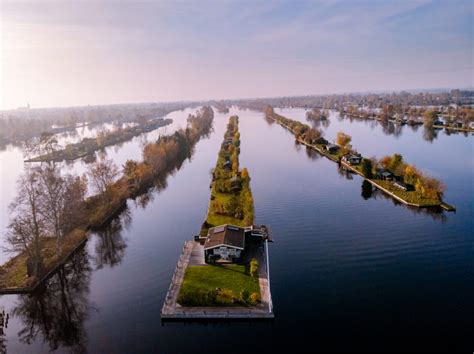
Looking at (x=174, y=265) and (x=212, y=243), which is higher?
(x=212, y=243)

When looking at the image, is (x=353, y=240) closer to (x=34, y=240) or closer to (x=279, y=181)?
(x=279, y=181)

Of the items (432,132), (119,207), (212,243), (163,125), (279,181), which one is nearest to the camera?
(212,243)

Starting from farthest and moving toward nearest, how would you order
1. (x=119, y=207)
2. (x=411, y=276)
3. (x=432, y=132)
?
(x=432, y=132)
(x=119, y=207)
(x=411, y=276)

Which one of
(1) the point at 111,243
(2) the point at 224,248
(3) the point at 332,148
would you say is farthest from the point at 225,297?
(3) the point at 332,148

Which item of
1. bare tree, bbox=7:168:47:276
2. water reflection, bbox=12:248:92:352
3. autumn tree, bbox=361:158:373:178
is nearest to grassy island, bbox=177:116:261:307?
water reflection, bbox=12:248:92:352

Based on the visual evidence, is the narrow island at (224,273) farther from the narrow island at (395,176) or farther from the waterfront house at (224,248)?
the narrow island at (395,176)

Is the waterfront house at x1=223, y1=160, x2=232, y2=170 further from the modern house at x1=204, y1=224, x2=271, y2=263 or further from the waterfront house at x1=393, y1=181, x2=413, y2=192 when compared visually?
the modern house at x1=204, y1=224, x2=271, y2=263

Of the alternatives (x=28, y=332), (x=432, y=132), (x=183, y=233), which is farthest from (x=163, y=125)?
(x=28, y=332)
